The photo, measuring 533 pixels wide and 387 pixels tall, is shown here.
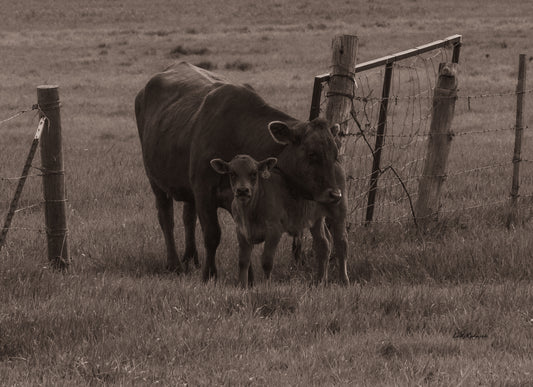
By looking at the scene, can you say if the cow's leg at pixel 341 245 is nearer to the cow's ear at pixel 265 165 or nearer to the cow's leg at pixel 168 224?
the cow's ear at pixel 265 165

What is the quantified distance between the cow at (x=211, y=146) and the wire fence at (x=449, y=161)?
0.89m

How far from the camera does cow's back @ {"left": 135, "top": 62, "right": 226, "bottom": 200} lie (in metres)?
8.00

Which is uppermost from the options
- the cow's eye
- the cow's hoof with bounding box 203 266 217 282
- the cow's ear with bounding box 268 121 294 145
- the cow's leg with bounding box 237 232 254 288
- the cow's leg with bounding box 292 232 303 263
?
the cow's ear with bounding box 268 121 294 145

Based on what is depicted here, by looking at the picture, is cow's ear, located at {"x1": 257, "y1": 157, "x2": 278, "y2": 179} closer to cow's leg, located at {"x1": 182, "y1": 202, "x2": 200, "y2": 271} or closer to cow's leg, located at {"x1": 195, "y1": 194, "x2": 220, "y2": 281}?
cow's leg, located at {"x1": 195, "y1": 194, "x2": 220, "y2": 281}

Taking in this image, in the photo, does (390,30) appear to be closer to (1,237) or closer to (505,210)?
(505,210)

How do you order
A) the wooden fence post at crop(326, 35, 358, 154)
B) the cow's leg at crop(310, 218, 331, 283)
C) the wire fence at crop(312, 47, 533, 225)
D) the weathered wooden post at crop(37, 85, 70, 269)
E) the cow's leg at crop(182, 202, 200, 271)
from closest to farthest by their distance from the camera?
the cow's leg at crop(310, 218, 331, 283)
the weathered wooden post at crop(37, 85, 70, 269)
the wooden fence post at crop(326, 35, 358, 154)
the cow's leg at crop(182, 202, 200, 271)
the wire fence at crop(312, 47, 533, 225)

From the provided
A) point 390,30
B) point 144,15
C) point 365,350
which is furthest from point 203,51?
point 365,350

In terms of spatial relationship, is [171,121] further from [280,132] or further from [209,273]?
[280,132]

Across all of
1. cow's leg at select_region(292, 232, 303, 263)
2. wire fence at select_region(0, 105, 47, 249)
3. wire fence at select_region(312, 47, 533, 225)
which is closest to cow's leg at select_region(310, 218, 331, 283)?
cow's leg at select_region(292, 232, 303, 263)

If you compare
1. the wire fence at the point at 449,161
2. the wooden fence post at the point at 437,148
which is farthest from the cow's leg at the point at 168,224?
the wooden fence post at the point at 437,148

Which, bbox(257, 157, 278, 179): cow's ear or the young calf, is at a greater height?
bbox(257, 157, 278, 179): cow's ear

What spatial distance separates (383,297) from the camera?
6316 millimetres

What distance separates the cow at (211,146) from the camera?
6777 millimetres

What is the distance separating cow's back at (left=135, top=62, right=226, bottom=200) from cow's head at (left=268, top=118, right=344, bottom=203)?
1.18 m
